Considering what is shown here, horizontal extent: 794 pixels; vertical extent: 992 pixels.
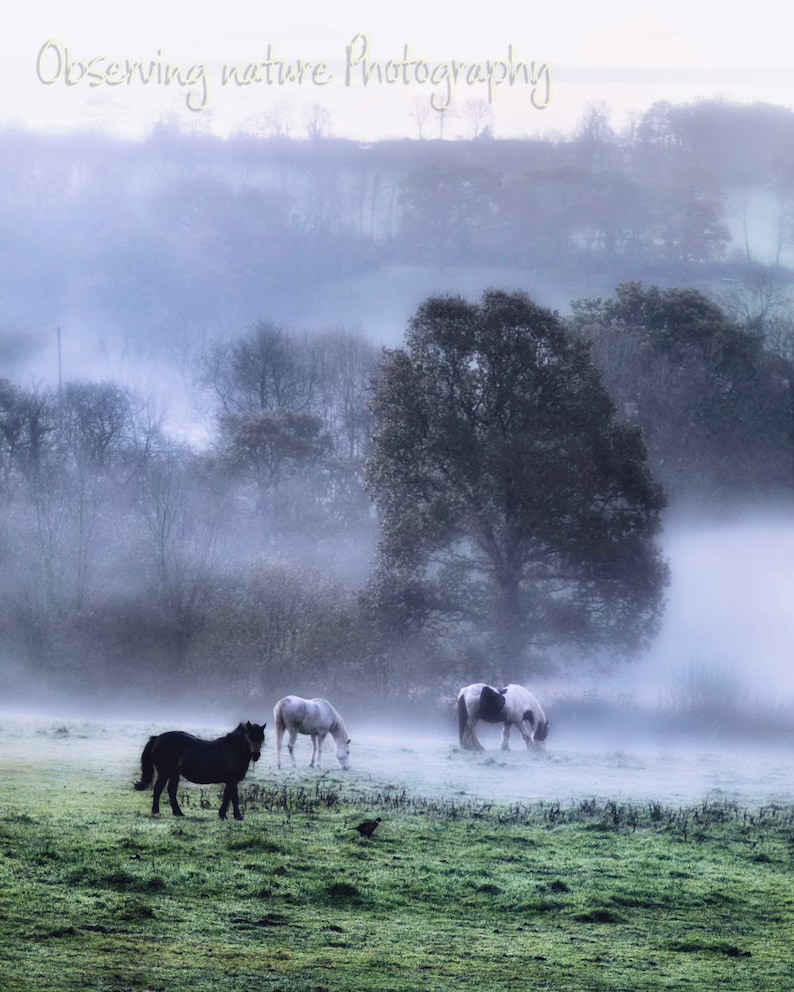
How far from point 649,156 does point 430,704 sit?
120591 millimetres

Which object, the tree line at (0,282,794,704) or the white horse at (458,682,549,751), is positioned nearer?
the white horse at (458,682,549,751)

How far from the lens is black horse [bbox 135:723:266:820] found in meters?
20.7

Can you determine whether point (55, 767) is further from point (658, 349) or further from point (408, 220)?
point (408, 220)

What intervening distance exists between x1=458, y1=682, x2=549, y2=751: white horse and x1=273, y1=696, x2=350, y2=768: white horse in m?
6.04

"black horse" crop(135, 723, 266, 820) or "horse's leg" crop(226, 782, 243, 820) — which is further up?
"black horse" crop(135, 723, 266, 820)

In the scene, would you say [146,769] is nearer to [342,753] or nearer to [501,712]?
[342,753]

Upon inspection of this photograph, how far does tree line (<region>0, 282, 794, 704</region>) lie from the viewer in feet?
149

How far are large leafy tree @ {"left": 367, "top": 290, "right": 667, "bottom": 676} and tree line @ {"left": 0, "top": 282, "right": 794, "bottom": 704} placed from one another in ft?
0.21

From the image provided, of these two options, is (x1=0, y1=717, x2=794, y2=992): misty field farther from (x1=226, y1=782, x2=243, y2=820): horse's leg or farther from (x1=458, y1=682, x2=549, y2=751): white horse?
(x1=458, y1=682, x2=549, y2=751): white horse

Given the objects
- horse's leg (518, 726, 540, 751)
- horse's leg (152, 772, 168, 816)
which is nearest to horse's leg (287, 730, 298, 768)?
horse's leg (518, 726, 540, 751)

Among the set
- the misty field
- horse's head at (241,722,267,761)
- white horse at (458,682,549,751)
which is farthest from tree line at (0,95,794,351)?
horse's head at (241,722,267,761)

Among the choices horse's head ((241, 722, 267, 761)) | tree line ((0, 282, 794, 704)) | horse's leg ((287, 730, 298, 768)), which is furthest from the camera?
tree line ((0, 282, 794, 704))

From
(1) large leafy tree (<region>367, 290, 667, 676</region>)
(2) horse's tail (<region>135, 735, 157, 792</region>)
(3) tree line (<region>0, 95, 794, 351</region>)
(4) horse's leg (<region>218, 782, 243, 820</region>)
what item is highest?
(3) tree line (<region>0, 95, 794, 351</region>)

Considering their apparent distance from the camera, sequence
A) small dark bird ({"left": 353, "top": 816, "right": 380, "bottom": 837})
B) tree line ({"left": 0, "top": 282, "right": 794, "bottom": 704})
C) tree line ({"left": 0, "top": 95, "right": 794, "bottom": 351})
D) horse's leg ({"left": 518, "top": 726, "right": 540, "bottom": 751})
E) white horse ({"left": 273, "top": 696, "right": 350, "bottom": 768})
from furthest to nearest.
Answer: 1. tree line ({"left": 0, "top": 95, "right": 794, "bottom": 351})
2. tree line ({"left": 0, "top": 282, "right": 794, "bottom": 704})
3. horse's leg ({"left": 518, "top": 726, "right": 540, "bottom": 751})
4. white horse ({"left": 273, "top": 696, "right": 350, "bottom": 768})
5. small dark bird ({"left": 353, "top": 816, "right": 380, "bottom": 837})
